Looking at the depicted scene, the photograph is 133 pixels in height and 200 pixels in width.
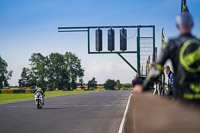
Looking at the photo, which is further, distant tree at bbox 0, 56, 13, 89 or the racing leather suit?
distant tree at bbox 0, 56, 13, 89

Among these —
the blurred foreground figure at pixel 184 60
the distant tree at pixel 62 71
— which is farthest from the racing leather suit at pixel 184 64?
the distant tree at pixel 62 71

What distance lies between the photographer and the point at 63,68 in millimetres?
124125

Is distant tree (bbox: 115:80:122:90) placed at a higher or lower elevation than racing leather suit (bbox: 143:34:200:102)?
lower

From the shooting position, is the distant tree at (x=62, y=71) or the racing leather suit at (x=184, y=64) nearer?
the racing leather suit at (x=184, y=64)

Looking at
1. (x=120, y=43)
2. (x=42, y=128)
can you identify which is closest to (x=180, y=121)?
(x=42, y=128)

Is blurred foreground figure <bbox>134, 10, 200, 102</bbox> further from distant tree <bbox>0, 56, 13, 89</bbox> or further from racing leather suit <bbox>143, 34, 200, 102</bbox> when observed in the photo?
distant tree <bbox>0, 56, 13, 89</bbox>

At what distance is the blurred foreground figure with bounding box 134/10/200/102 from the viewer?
8.86ft

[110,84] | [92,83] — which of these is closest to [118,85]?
[110,84]

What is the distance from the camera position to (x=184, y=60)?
273 cm

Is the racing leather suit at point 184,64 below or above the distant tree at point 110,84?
above

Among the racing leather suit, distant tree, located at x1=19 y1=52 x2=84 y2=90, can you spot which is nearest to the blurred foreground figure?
the racing leather suit

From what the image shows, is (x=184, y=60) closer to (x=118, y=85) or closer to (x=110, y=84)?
(x=118, y=85)

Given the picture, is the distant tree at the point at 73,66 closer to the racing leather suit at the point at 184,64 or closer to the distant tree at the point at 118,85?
the distant tree at the point at 118,85

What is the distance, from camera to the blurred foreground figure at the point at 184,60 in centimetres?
270
